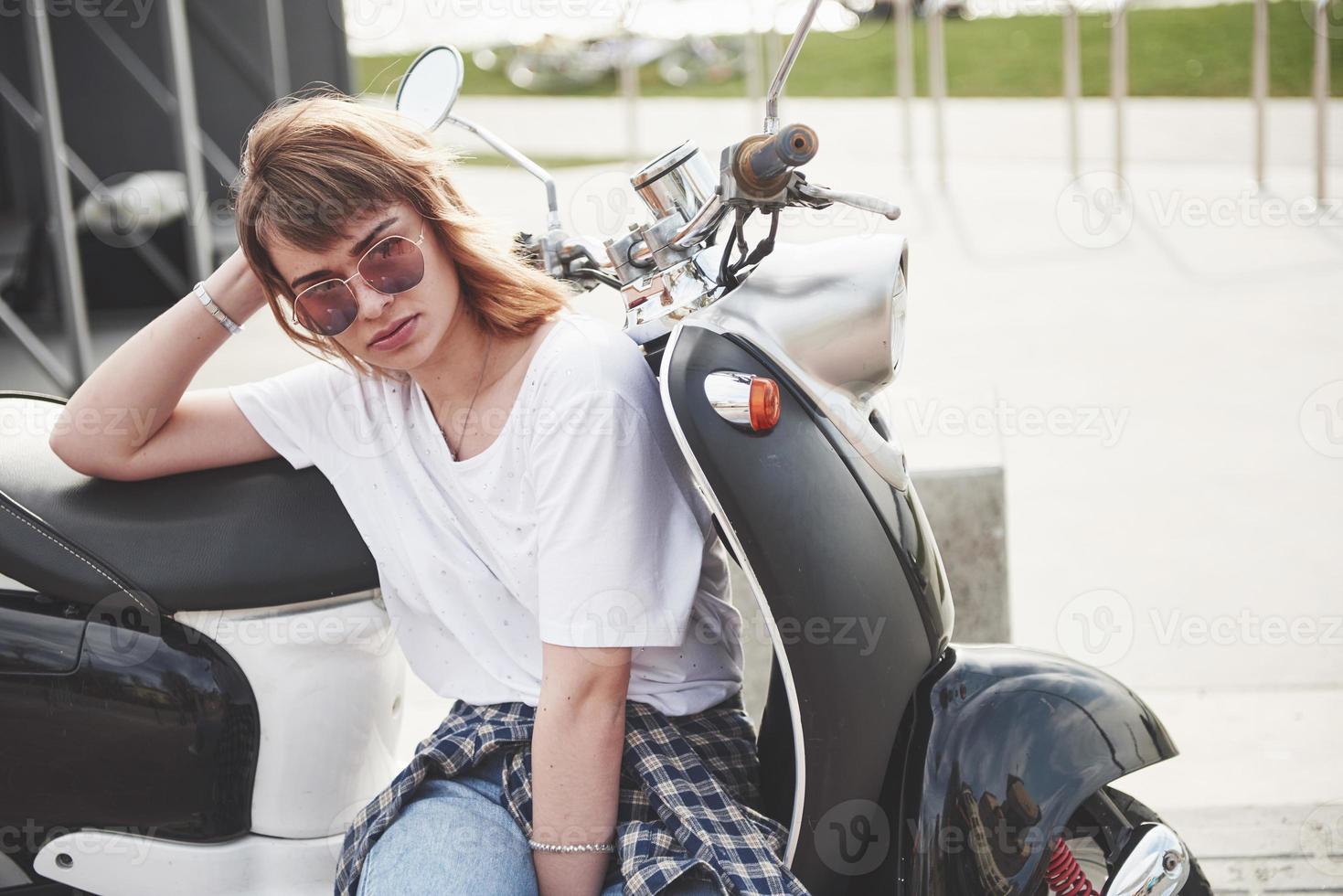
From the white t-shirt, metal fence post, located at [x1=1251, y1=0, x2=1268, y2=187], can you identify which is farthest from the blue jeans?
metal fence post, located at [x1=1251, y1=0, x2=1268, y2=187]

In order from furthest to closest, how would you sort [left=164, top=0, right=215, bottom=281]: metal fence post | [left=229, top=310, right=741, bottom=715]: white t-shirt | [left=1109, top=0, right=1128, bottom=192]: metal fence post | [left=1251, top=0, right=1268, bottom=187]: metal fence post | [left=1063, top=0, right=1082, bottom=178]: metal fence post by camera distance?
[left=1063, top=0, right=1082, bottom=178]: metal fence post
[left=1109, top=0, right=1128, bottom=192]: metal fence post
[left=1251, top=0, right=1268, bottom=187]: metal fence post
[left=164, top=0, right=215, bottom=281]: metal fence post
[left=229, top=310, right=741, bottom=715]: white t-shirt

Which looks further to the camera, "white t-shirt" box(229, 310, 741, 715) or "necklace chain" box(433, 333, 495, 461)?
"necklace chain" box(433, 333, 495, 461)

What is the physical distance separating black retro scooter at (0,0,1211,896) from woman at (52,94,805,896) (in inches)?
2.5

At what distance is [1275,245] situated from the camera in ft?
22.9

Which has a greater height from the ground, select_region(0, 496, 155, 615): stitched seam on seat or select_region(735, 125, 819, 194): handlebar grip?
select_region(735, 125, 819, 194): handlebar grip

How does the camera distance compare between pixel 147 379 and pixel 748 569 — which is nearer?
pixel 748 569

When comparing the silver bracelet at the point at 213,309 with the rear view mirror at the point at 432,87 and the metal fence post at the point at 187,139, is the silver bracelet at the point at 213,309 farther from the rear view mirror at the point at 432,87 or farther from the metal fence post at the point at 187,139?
the metal fence post at the point at 187,139

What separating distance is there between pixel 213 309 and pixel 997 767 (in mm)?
1141

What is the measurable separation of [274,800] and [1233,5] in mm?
18048

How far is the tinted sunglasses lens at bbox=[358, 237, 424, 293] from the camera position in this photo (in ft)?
4.73

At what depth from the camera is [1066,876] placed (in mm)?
1468

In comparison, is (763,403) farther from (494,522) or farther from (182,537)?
(182,537)

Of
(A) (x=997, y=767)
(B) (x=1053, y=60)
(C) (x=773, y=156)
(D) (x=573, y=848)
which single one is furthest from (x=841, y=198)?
(B) (x=1053, y=60)

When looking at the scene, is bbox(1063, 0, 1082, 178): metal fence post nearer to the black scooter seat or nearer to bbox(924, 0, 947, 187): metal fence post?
bbox(924, 0, 947, 187): metal fence post
